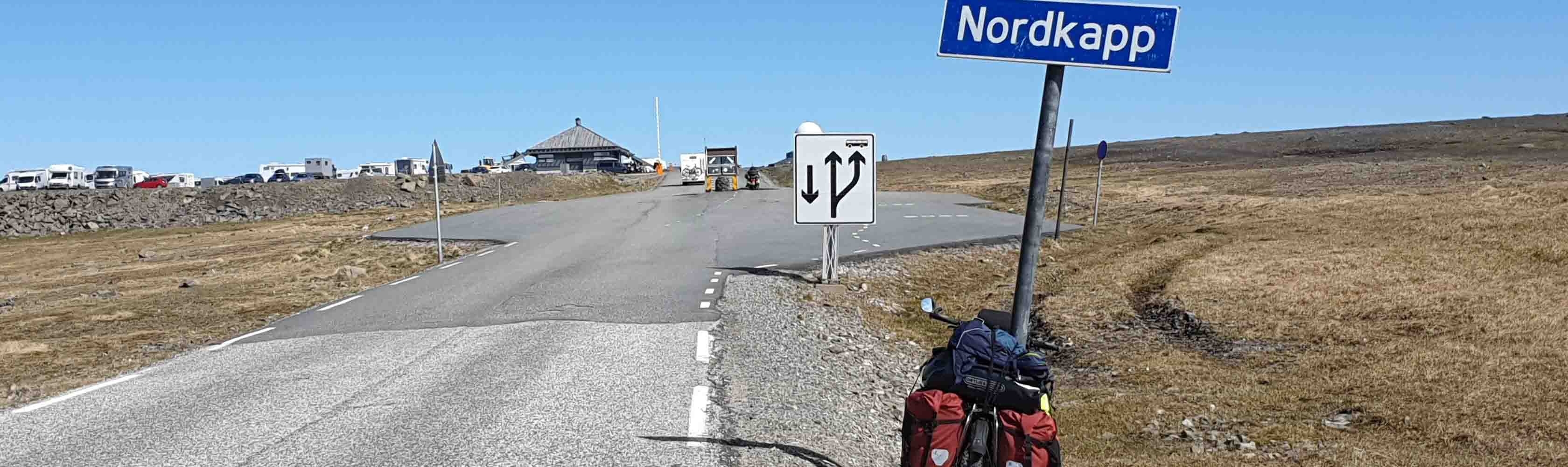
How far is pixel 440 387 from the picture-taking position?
30.8ft

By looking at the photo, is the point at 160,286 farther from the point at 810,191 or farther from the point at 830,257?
the point at 810,191

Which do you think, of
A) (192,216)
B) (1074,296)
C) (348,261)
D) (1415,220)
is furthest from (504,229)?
(192,216)

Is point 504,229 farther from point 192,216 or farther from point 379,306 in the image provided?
point 192,216

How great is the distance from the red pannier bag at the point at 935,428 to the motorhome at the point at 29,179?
86.0 metres

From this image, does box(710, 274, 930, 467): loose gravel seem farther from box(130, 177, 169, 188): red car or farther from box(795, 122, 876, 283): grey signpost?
box(130, 177, 169, 188): red car

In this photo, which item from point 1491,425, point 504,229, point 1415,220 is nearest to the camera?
point 1491,425

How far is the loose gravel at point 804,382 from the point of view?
25.5 ft

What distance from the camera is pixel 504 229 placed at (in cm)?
3244

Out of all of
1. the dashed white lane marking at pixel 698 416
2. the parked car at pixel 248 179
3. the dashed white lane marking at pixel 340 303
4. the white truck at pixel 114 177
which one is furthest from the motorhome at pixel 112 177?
the dashed white lane marking at pixel 698 416

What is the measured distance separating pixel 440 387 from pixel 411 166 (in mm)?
75892

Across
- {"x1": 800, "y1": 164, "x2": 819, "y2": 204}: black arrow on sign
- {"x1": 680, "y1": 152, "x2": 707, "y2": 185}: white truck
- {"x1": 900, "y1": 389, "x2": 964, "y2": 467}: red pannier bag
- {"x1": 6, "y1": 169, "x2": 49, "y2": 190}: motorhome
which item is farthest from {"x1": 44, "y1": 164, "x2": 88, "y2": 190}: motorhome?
{"x1": 900, "y1": 389, "x2": 964, "y2": 467}: red pannier bag

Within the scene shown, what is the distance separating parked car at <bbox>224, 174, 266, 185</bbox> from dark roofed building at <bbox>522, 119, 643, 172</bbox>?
27.7m

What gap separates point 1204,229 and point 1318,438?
19.3 meters

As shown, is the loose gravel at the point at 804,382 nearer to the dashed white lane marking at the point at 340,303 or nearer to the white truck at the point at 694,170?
the dashed white lane marking at the point at 340,303
